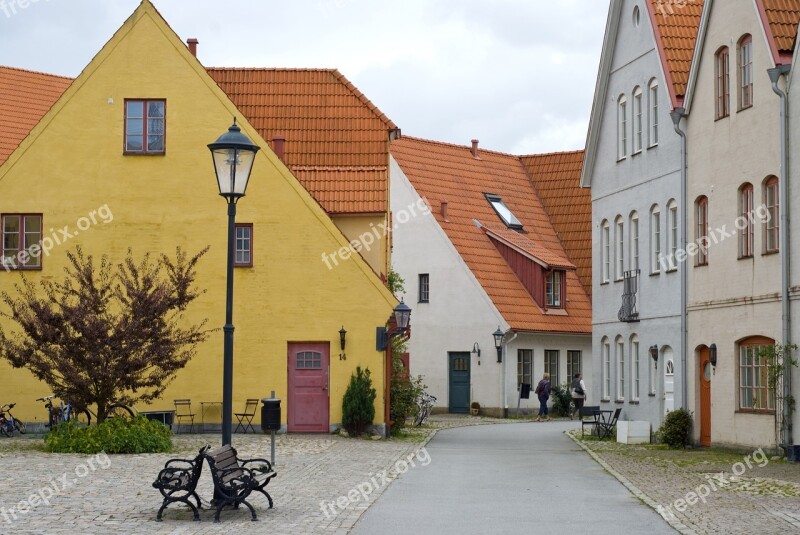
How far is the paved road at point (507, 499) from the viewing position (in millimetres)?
14055

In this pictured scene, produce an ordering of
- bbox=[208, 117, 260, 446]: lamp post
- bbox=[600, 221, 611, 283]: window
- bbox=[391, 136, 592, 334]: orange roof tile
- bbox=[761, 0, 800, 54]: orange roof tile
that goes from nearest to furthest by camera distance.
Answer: bbox=[208, 117, 260, 446]: lamp post, bbox=[761, 0, 800, 54]: orange roof tile, bbox=[600, 221, 611, 283]: window, bbox=[391, 136, 592, 334]: orange roof tile

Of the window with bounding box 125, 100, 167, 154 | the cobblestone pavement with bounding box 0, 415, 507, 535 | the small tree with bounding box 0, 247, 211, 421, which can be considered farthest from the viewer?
the window with bounding box 125, 100, 167, 154

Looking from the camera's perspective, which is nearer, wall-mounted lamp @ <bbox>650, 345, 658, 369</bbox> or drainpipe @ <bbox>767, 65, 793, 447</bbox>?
drainpipe @ <bbox>767, 65, 793, 447</bbox>

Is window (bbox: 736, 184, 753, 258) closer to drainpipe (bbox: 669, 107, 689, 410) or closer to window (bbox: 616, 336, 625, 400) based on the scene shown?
drainpipe (bbox: 669, 107, 689, 410)

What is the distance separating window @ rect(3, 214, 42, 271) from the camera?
3095 centimetres

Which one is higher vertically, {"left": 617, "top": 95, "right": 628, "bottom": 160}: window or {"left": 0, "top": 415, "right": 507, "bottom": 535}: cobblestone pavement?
{"left": 617, "top": 95, "right": 628, "bottom": 160}: window

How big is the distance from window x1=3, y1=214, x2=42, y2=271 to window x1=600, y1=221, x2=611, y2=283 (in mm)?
14844

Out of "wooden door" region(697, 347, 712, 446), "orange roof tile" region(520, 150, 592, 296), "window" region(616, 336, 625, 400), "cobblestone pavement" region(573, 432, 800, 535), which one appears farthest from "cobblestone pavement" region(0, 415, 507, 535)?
"orange roof tile" region(520, 150, 592, 296)

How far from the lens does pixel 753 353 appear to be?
26.3 m

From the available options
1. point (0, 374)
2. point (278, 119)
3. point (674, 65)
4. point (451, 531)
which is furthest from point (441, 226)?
point (451, 531)

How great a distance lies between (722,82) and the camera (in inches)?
1100

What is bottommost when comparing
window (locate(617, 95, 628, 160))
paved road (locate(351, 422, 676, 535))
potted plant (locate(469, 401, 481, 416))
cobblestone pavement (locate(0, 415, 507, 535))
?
paved road (locate(351, 422, 676, 535))

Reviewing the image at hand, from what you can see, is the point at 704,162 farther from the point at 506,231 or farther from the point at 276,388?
the point at 506,231

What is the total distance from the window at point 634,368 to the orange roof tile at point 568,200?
1626 cm
